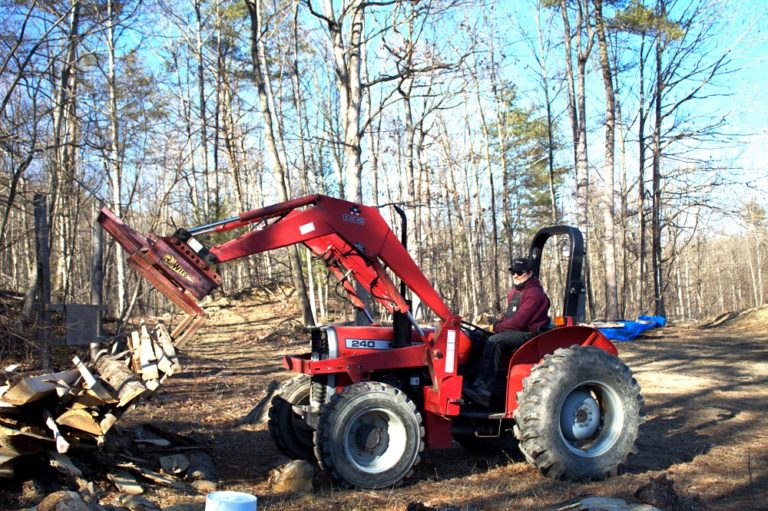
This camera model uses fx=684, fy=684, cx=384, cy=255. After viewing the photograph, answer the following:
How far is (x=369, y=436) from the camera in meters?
6.14

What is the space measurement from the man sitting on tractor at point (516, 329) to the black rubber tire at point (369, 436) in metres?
0.95

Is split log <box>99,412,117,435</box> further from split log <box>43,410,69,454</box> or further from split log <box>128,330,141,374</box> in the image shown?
split log <box>128,330,141,374</box>

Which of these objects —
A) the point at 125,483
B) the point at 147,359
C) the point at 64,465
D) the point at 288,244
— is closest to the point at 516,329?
the point at 288,244

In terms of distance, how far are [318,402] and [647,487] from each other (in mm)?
3121

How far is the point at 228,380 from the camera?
12.3 meters

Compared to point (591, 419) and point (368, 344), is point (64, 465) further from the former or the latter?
point (591, 419)

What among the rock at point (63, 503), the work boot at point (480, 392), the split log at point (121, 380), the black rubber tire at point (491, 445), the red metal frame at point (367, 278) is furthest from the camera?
the black rubber tire at point (491, 445)

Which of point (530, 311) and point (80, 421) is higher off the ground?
point (530, 311)

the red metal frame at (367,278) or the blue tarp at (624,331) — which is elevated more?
the red metal frame at (367,278)

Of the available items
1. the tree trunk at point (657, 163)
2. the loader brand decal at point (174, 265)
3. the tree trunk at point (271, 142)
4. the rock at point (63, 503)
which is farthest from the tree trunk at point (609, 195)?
the rock at point (63, 503)

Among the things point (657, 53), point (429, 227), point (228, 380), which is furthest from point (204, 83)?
point (228, 380)

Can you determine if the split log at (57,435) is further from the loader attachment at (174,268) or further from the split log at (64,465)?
the loader attachment at (174,268)

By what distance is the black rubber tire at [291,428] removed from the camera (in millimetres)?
6895

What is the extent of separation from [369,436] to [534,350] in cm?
188
